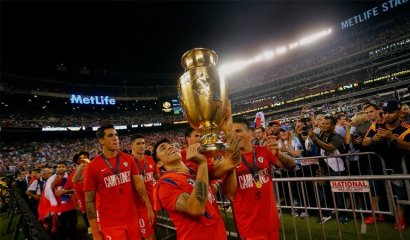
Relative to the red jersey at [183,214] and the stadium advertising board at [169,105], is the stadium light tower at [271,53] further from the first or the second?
the red jersey at [183,214]

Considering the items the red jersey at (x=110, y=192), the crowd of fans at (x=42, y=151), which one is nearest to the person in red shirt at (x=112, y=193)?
the red jersey at (x=110, y=192)

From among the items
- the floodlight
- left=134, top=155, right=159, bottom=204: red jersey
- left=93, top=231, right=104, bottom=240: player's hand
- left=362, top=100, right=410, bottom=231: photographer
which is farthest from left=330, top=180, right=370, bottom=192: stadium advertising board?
the floodlight

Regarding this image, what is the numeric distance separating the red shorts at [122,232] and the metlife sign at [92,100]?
35.7 metres

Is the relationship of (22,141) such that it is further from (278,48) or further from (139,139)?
(278,48)

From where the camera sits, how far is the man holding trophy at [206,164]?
169 centimetres

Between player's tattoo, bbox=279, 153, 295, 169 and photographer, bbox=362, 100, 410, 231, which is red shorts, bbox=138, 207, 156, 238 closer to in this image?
player's tattoo, bbox=279, 153, 295, 169

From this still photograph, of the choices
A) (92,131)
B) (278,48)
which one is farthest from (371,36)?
(92,131)

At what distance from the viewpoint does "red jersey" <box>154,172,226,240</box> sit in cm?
205

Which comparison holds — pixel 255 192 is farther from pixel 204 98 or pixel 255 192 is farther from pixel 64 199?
pixel 64 199

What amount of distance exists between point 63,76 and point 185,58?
132 feet

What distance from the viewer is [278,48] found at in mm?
44344

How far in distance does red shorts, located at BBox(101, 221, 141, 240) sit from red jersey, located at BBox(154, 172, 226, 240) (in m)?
1.58

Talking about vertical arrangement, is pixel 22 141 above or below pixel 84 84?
below

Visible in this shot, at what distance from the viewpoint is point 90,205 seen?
344 cm
